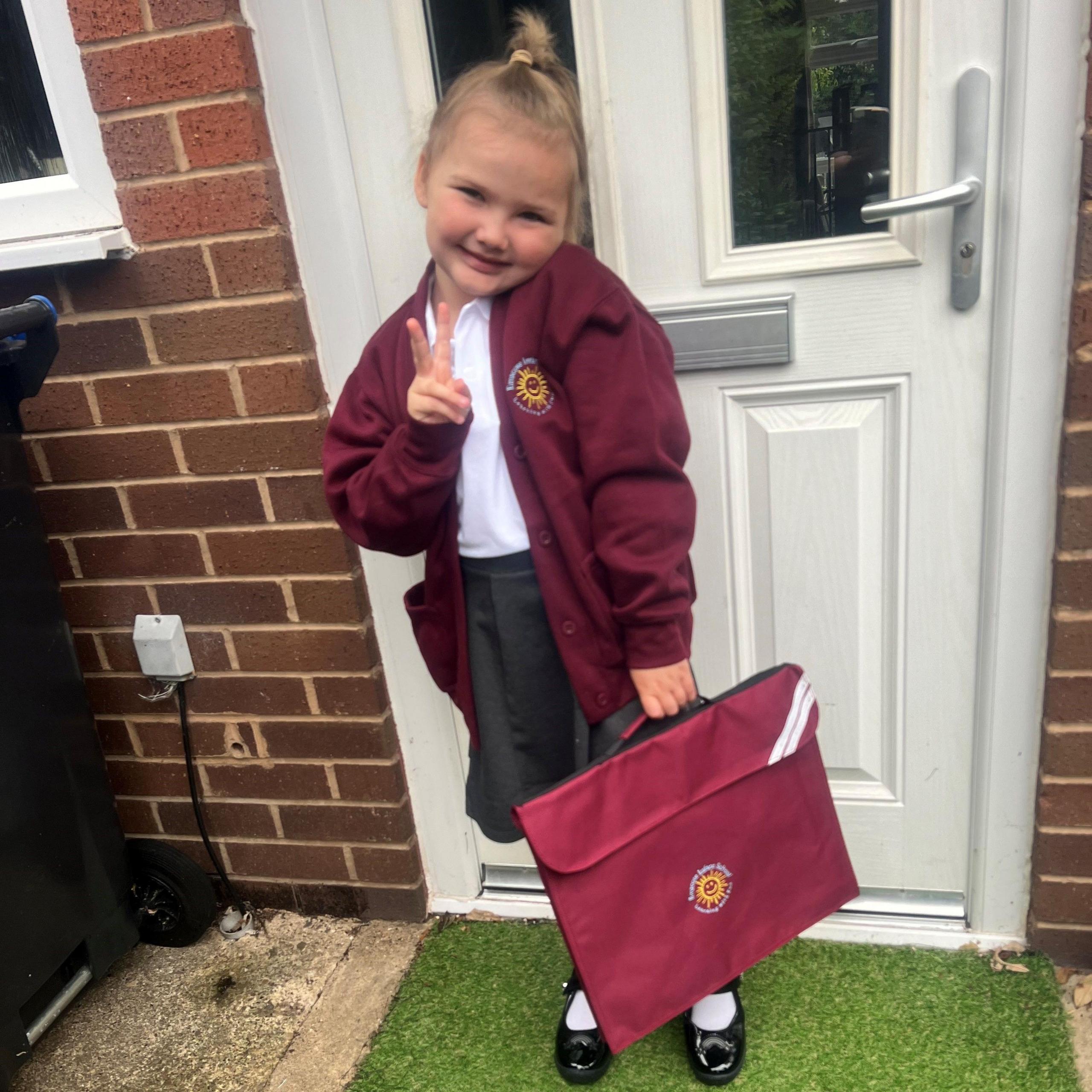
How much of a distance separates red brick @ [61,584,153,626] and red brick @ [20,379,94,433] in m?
0.36

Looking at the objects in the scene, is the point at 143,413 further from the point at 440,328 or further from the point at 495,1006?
the point at 495,1006

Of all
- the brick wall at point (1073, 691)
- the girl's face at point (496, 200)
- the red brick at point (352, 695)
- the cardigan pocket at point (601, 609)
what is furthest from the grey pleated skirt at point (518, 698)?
the brick wall at point (1073, 691)

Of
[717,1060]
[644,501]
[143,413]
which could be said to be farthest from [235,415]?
[717,1060]

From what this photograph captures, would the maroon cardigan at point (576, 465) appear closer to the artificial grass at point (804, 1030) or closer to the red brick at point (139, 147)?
the red brick at point (139, 147)

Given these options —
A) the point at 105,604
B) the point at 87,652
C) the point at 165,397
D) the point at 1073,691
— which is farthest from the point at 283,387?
the point at 1073,691

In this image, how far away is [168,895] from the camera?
2143 millimetres

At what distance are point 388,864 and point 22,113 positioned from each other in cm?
174

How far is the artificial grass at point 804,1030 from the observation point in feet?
5.50

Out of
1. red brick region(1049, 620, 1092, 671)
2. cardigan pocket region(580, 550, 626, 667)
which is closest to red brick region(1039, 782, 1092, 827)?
red brick region(1049, 620, 1092, 671)

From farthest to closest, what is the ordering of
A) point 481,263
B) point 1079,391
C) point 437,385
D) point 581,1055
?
point 581,1055 < point 1079,391 < point 481,263 < point 437,385

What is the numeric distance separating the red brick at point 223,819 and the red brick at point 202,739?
0.43ft

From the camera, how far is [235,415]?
5.93 ft

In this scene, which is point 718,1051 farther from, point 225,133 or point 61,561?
point 225,133

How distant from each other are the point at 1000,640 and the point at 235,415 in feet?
4.98
